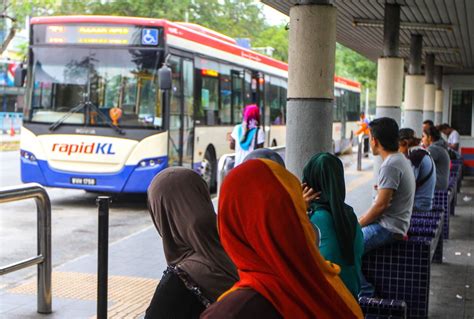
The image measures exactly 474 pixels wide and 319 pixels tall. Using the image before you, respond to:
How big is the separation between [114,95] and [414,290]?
8339 millimetres

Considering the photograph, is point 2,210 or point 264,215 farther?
point 2,210

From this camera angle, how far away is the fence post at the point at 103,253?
5335 mm

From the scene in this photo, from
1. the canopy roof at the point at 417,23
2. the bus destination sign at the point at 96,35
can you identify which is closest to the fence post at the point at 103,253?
the canopy roof at the point at 417,23

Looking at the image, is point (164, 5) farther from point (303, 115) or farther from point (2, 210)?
point (303, 115)

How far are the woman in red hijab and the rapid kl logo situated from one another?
10.9 metres

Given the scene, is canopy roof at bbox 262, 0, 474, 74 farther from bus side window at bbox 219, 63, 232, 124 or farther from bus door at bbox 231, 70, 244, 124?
bus side window at bbox 219, 63, 232, 124

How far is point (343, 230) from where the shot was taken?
13.0ft

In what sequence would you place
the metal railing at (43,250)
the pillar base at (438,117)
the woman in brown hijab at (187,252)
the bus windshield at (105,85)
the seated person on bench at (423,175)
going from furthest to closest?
the pillar base at (438,117)
the bus windshield at (105,85)
the seated person on bench at (423,175)
the metal railing at (43,250)
the woman in brown hijab at (187,252)

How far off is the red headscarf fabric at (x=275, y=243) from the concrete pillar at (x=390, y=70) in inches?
397

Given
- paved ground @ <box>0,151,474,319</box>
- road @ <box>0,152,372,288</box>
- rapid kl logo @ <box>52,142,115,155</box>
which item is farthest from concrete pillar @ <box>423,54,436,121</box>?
rapid kl logo @ <box>52,142,115,155</box>

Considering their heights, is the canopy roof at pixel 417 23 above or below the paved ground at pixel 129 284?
above

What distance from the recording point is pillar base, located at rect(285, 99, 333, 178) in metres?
6.12

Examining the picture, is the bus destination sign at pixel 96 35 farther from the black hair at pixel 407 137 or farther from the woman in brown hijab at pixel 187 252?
the woman in brown hijab at pixel 187 252

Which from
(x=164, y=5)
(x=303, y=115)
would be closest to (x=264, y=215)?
(x=303, y=115)
